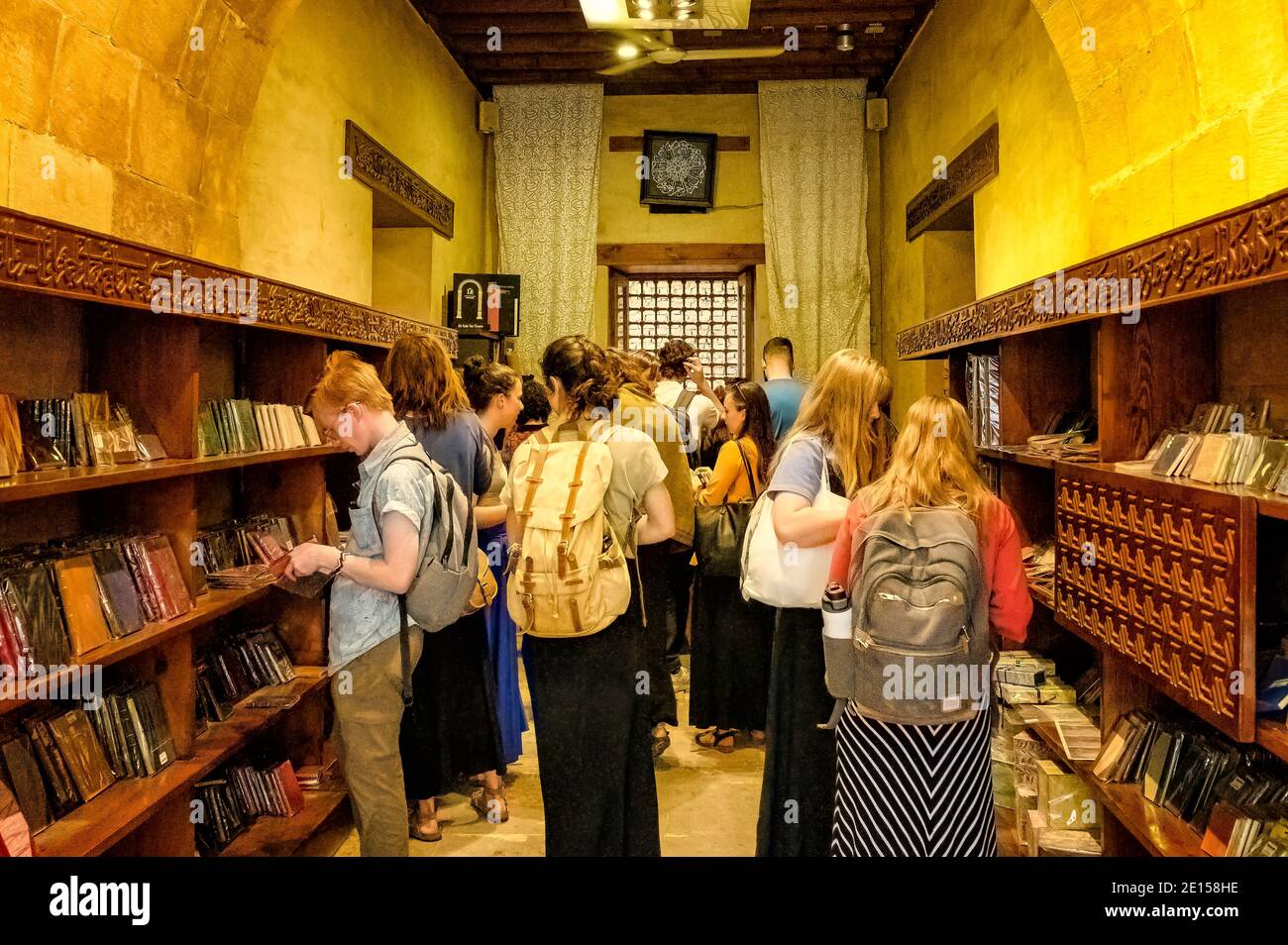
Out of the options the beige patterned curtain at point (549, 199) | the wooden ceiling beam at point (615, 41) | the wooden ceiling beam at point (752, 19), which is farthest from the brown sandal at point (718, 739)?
the wooden ceiling beam at point (615, 41)

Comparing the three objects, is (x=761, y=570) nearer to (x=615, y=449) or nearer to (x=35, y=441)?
(x=615, y=449)

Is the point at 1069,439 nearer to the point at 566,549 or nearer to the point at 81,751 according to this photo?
the point at 566,549

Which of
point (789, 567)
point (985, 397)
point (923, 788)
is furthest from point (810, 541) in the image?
point (985, 397)

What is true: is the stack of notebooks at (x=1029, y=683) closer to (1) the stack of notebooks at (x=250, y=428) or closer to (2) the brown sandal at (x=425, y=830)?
(2) the brown sandal at (x=425, y=830)

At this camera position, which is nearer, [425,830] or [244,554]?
[244,554]

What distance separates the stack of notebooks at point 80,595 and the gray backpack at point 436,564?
60cm

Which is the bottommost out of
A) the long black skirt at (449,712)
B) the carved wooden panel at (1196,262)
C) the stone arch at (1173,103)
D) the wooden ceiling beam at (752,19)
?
the long black skirt at (449,712)

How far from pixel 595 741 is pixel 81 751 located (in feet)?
4.02

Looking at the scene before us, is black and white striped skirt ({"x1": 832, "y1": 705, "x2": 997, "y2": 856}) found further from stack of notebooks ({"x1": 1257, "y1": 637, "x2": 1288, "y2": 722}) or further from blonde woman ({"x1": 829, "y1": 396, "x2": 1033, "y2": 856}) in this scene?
stack of notebooks ({"x1": 1257, "y1": 637, "x2": 1288, "y2": 722})

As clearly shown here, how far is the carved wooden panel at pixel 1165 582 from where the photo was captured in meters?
1.66

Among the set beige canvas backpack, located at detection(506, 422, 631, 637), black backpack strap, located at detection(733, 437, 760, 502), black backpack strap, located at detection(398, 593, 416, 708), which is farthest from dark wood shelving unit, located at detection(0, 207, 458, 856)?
black backpack strap, located at detection(733, 437, 760, 502)

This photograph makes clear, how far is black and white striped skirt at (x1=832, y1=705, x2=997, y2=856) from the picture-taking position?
210 cm

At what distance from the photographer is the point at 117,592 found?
2.24 meters

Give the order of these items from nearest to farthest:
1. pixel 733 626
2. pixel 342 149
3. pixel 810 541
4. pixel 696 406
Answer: pixel 810 541, pixel 733 626, pixel 696 406, pixel 342 149
